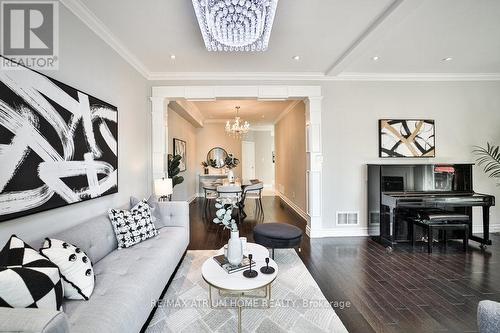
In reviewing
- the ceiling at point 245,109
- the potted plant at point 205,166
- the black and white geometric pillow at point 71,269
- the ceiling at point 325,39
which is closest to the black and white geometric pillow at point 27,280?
the black and white geometric pillow at point 71,269

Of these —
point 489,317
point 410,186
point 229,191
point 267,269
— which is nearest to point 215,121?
point 229,191

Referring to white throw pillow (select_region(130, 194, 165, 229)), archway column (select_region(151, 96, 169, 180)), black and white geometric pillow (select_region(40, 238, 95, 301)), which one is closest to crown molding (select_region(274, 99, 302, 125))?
archway column (select_region(151, 96, 169, 180))

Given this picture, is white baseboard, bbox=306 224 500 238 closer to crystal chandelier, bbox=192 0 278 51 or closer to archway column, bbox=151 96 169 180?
archway column, bbox=151 96 169 180

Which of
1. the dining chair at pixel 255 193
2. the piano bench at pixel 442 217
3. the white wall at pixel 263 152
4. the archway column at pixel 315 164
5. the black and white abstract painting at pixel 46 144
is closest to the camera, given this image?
the black and white abstract painting at pixel 46 144

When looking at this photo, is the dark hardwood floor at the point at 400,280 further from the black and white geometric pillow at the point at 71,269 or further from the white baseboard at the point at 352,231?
the black and white geometric pillow at the point at 71,269

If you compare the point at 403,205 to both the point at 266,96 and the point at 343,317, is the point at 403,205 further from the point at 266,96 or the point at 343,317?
the point at 266,96

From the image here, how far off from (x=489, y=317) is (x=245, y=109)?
6247 mm

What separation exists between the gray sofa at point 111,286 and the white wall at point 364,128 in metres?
2.83

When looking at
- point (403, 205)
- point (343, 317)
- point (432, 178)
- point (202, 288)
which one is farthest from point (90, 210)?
point (432, 178)

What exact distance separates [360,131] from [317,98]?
3.30ft

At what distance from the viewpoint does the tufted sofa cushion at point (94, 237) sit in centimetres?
178

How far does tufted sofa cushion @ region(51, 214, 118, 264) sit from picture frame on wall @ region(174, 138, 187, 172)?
11.4 ft

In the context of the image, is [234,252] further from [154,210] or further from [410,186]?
[410,186]

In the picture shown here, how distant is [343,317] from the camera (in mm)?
1927
